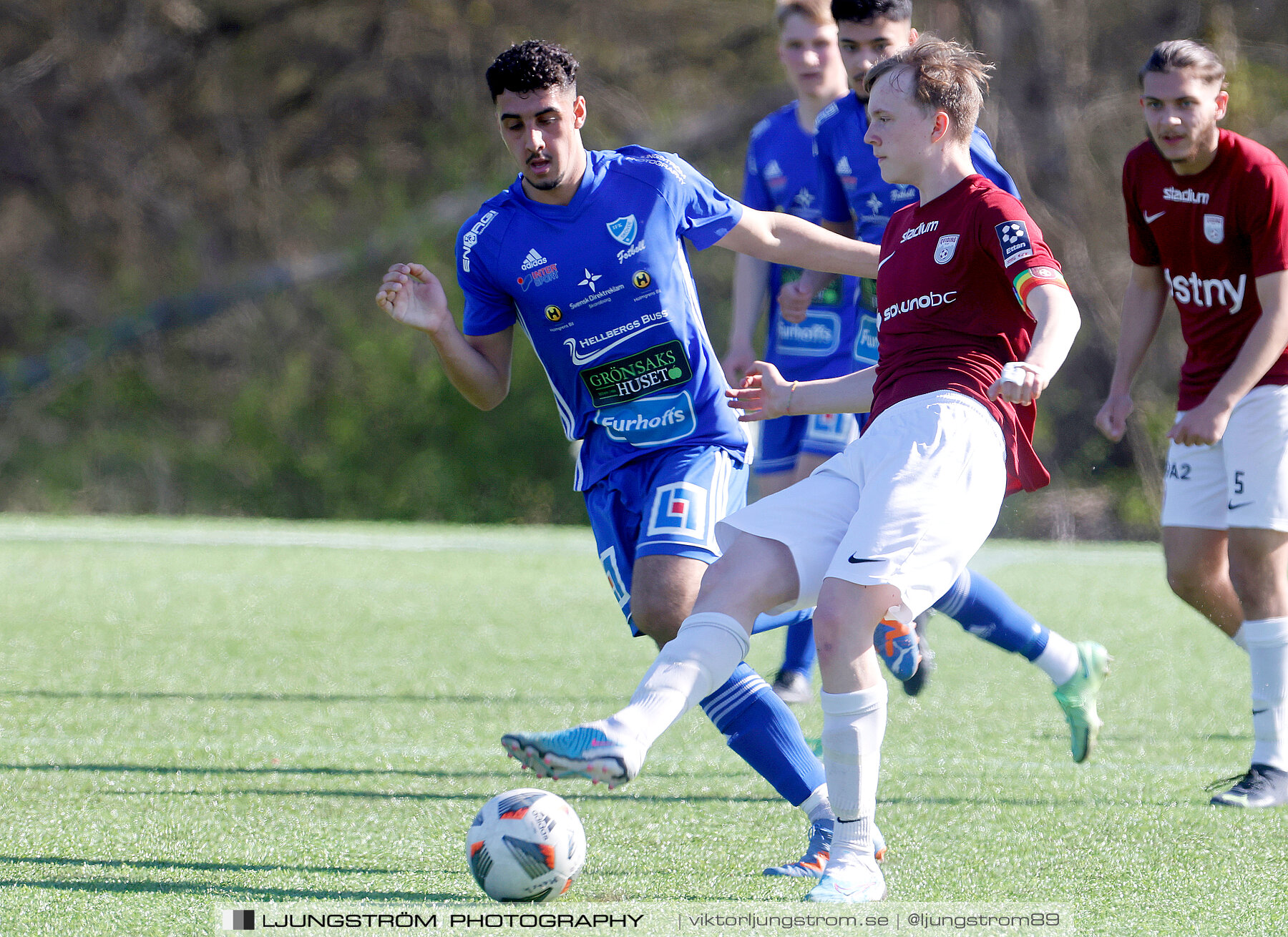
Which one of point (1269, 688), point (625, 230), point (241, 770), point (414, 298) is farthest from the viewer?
point (241, 770)

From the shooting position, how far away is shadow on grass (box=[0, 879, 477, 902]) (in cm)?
281

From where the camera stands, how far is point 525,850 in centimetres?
271

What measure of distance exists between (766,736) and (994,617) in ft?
4.40

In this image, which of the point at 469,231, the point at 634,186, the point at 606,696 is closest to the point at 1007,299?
the point at 634,186

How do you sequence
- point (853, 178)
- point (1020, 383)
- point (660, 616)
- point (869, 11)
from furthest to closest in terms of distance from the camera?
point (853, 178) → point (869, 11) → point (660, 616) → point (1020, 383)

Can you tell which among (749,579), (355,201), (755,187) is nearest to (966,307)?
(749,579)

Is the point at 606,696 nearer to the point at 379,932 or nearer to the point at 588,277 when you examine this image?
the point at 588,277

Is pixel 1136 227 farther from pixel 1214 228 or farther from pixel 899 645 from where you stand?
pixel 899 645

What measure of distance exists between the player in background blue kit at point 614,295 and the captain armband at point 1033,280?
2.50ft

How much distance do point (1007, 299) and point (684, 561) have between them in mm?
930

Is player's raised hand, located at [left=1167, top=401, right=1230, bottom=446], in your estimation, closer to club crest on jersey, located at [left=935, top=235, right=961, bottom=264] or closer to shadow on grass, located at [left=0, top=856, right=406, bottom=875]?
club crest on jersey, located at [left=935, top=235, right=961, bottom=264]

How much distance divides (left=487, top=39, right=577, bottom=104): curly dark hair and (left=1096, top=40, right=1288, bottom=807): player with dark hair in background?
151 cm

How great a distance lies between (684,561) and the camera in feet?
11.0

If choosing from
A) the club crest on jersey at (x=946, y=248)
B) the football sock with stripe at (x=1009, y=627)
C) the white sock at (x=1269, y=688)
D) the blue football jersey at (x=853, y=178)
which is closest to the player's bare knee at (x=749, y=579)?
the club crest on jersey at (x=946, y=248)
